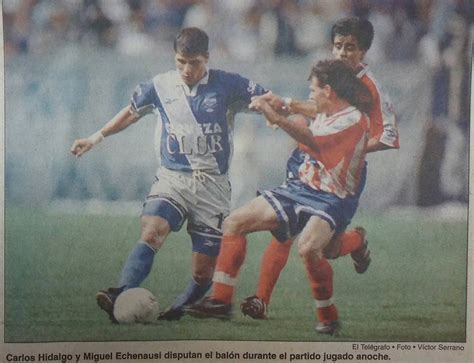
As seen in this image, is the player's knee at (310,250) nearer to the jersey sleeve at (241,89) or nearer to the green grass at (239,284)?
the green grass at (239,284)

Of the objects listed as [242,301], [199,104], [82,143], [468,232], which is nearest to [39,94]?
[82,143]

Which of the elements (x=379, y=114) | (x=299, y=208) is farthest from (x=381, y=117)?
(x=299, y=208)

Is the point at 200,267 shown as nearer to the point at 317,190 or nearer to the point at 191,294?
the point at 191,294

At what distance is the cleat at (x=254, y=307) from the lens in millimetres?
1603

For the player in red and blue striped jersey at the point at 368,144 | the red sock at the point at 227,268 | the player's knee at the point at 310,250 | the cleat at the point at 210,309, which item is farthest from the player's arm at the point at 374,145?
the cleat at the point at 210,309

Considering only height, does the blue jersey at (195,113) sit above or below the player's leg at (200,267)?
above

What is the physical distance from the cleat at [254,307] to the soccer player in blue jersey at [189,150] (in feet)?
0.27

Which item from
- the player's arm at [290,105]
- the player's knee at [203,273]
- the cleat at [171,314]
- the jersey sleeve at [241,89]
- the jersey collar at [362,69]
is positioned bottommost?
the cleat at [171,314]

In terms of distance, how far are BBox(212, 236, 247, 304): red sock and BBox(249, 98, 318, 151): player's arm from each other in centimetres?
23

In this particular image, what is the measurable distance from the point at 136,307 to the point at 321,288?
36 cm

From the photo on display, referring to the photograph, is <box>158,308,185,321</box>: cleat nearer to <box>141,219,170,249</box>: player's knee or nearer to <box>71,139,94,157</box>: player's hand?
<box>141,219,170,249</box>: player's knee

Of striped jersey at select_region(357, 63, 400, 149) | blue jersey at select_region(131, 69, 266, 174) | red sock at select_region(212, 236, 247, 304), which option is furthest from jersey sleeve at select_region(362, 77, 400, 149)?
red sock at select_region(212, 236, 247, 304)

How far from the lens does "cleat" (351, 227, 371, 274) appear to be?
5.32ft

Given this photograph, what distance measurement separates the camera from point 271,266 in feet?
5.28
